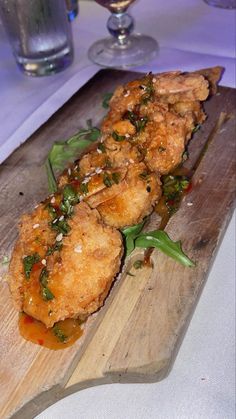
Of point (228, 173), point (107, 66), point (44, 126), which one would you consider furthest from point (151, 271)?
point (107, 66)

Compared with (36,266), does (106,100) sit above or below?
below

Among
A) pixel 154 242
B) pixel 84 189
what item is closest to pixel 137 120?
pixel 84 189

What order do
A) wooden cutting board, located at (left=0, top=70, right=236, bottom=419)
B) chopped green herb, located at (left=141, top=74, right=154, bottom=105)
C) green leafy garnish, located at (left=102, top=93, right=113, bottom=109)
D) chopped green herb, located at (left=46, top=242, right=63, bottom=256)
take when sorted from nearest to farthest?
wooden cutting board, located at (left=0, top=70, right=236, bottom=419), chopped green herb, located at (left=46, top=242, right=63, bottom=256), chopped green herb, located at (left=141, top=74, right=154, bottom=105), green leafy garnish, located at (left=102, top=93, right=113, bottom=109)

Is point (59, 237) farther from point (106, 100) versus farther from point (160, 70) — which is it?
point (160, 70)

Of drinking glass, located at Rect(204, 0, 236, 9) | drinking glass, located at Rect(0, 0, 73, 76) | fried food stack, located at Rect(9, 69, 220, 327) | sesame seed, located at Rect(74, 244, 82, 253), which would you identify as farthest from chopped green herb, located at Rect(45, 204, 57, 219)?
drinking glass, located at Rect(204, 0, 236, 9)

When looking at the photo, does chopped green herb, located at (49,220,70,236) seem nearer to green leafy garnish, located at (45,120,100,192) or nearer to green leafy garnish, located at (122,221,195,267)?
green leafy garnish, located at (122,221,195,267)

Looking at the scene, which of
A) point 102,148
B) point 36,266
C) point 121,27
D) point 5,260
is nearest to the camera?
point 36,266

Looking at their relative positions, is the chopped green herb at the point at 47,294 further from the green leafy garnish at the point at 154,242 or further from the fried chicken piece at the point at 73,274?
the green leafy garnish at the point at 154,242
